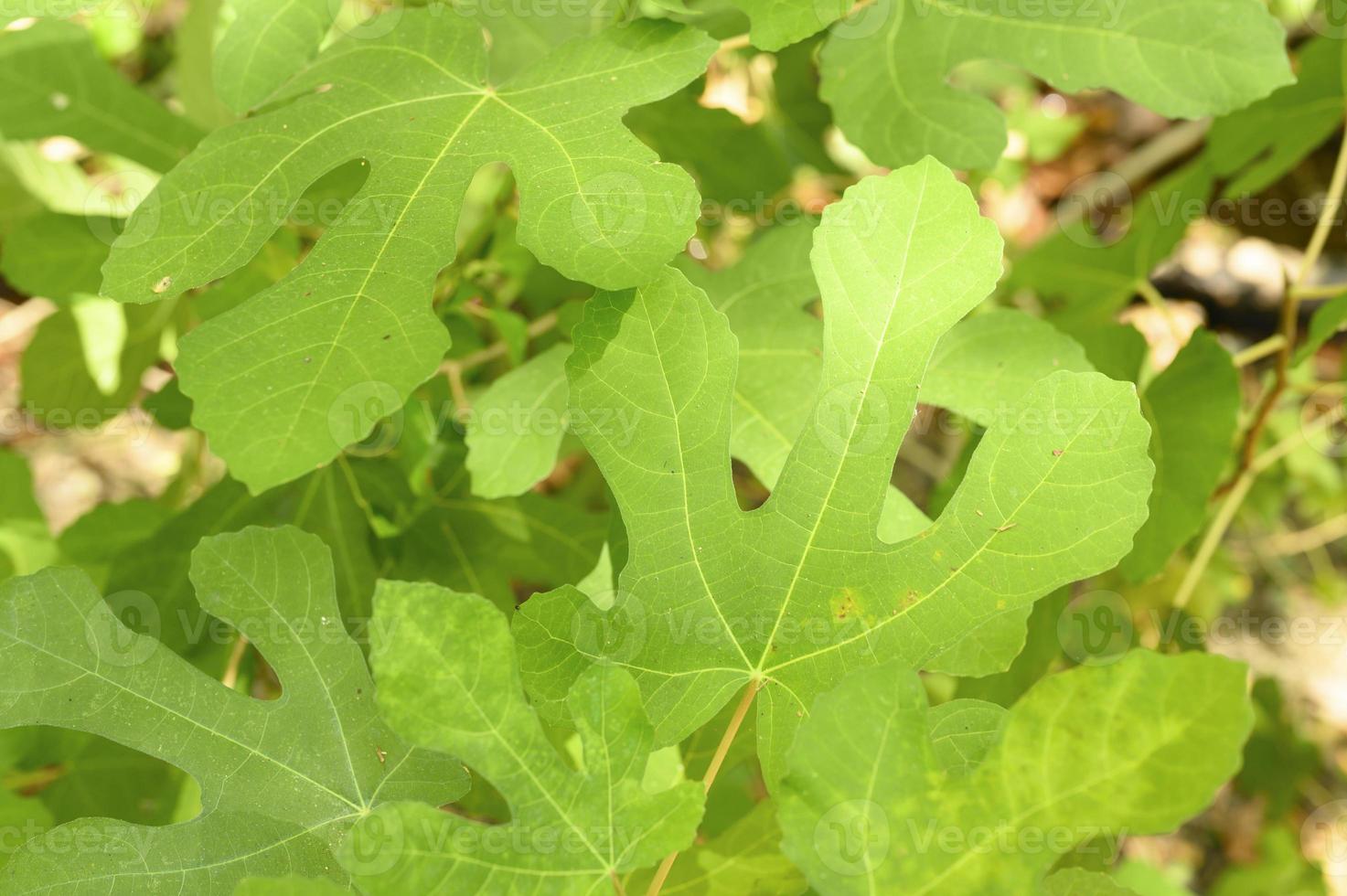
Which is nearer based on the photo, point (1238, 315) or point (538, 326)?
point (538, 326)

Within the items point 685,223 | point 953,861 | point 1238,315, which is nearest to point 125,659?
point 685,223

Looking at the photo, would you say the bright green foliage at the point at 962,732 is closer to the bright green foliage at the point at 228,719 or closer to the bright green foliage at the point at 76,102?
the bright green foliage at the point at 228,719

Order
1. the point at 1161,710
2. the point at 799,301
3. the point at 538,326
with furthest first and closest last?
1. the point at 538,326
2. the point at 799,301
3. the point at 1161,710

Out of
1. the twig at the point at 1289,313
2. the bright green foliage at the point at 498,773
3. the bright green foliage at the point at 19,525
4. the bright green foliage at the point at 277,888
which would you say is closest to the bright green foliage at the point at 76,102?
the bright green foliage at the point at 19,525

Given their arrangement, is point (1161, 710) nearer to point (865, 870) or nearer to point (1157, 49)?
point (865, 870)

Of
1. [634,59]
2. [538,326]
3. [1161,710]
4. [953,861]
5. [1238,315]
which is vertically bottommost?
[1238,315]

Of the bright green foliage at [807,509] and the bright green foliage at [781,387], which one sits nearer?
the bright green foliage at [807,509]

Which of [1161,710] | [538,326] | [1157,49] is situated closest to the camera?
[1161,710]

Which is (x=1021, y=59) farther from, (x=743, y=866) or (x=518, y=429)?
(x=743, y=866)

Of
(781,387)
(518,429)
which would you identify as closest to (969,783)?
(781,387)
